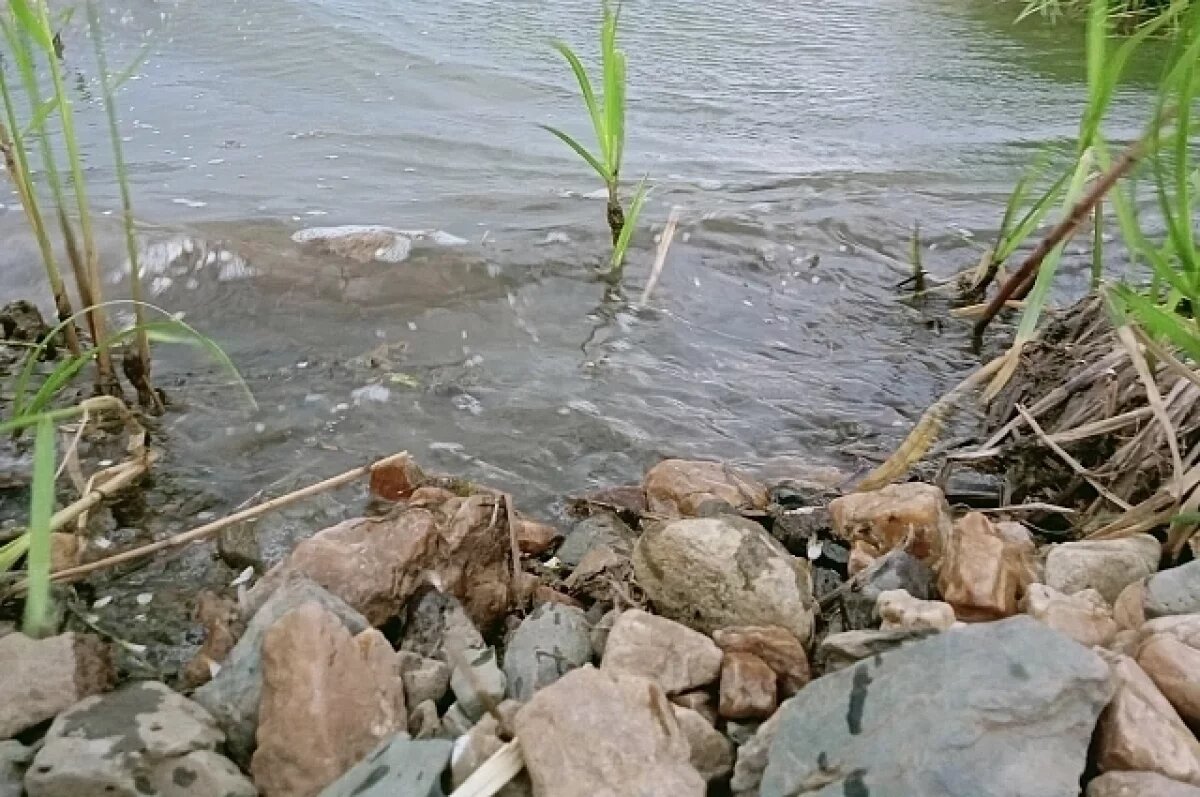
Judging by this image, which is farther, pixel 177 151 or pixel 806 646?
pixel 177 151

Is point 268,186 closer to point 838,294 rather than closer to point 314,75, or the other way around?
point 314,75

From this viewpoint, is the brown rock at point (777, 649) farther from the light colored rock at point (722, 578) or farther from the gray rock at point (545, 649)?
the gray rock at point (545, 649)

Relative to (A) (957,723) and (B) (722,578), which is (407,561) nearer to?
Result: (B) (722,578)

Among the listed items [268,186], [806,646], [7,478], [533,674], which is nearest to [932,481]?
[806,646]

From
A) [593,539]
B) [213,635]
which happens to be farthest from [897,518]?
[213,635]

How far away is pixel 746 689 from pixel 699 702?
7 cm

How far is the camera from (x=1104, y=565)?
1605 millimetres

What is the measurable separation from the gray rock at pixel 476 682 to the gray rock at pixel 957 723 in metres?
0.42

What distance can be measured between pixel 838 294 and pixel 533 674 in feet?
7.44

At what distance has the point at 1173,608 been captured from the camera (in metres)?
1.43

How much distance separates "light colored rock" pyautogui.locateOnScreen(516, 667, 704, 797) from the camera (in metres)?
1.16

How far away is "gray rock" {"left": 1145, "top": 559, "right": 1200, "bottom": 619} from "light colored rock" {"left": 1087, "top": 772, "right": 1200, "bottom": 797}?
16.2 inches

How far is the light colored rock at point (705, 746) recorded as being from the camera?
4.25 ft

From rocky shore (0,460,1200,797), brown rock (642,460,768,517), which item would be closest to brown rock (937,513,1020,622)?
rocky shore (0,460,1200,797)
